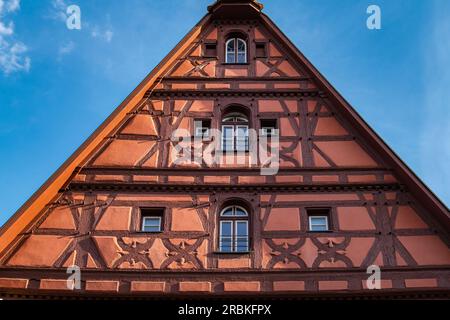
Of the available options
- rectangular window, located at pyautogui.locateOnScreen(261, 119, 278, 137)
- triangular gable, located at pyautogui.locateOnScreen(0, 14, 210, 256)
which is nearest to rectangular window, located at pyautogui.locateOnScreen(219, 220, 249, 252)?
rectangular window, located at pyautogui.locateOnScreen(261, 119, 278, 137)

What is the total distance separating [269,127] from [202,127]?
1269mm

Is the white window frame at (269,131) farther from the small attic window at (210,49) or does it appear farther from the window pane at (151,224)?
the window pane at (151,224)

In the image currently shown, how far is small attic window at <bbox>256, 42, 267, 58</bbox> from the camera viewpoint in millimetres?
14195

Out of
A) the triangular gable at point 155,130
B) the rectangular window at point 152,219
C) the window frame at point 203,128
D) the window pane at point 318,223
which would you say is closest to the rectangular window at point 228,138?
the window frame at point 203,128

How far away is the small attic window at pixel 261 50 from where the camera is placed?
14195 millimetres

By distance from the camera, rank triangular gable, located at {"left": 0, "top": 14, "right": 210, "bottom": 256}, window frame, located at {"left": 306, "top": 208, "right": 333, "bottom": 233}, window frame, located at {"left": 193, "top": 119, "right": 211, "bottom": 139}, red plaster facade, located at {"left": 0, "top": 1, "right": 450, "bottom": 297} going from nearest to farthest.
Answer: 1. red plaster facade, located at {"left": 0, "top": 1, "right": 450, "bottom": 297}
2. triangular gable, located at {"left": 0, "top": 14, "right": 210, "bottom": 256}
3. window frame, located at {"left": 306, "top": 208, "right": 333, "bottom": 233}
4. window frame, located at {"left": 193, "top": 119, "right": 211, "bottom": 139}

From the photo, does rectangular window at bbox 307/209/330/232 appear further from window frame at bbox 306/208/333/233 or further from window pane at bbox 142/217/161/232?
window pane at bbox 142/217/161/232

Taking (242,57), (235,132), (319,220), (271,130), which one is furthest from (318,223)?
(242,57)

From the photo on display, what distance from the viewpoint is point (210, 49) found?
14406 mm

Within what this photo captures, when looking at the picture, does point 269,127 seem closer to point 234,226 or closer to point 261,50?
point 261,50

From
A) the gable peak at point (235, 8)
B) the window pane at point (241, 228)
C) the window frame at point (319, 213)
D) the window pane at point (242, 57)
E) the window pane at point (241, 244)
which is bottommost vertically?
the window pane at point (241, 244)

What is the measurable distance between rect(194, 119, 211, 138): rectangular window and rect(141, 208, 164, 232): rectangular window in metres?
1.91

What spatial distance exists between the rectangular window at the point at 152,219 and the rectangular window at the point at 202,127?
6.26 feet

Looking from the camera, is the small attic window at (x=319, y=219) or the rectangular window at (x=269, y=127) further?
the rectangular window at (x=269, y=127)
